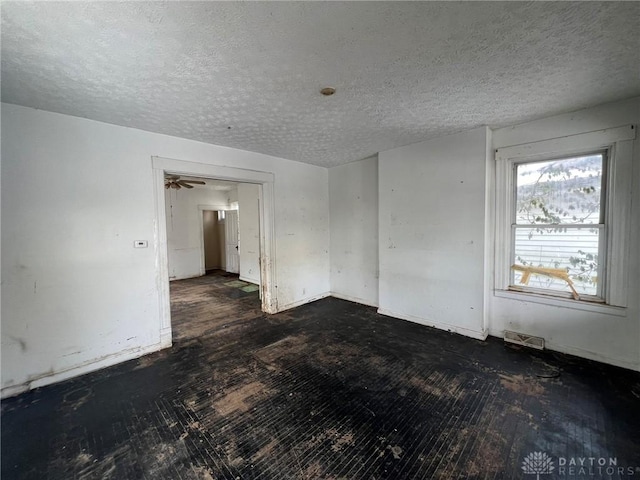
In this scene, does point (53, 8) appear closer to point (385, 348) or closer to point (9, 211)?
point (9, 211)

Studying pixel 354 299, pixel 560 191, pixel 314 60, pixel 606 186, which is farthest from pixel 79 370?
pixel 606 186

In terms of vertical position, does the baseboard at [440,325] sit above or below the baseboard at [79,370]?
above

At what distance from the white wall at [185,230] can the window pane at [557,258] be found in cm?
737


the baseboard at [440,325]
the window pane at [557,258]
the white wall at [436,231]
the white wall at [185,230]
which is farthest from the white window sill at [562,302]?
the white wall at [185,230]

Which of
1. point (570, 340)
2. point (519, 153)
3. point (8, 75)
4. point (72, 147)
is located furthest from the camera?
point (519, 153)

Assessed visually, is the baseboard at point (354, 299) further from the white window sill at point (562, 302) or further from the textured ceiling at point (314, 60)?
the textured ceiling at point (314, 60)

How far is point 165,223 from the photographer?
2961 mm

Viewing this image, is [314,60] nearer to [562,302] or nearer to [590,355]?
[562,302]

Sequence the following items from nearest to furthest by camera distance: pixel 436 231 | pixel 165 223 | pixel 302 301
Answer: pixel 165 223
pixel 436 231
pixel 302 301

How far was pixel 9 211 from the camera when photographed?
2199 mm

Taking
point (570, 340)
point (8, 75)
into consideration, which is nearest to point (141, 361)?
point (8, 75)

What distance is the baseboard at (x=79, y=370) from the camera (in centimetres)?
222

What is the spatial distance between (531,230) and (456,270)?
0.93m

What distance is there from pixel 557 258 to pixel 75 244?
5119 mm
